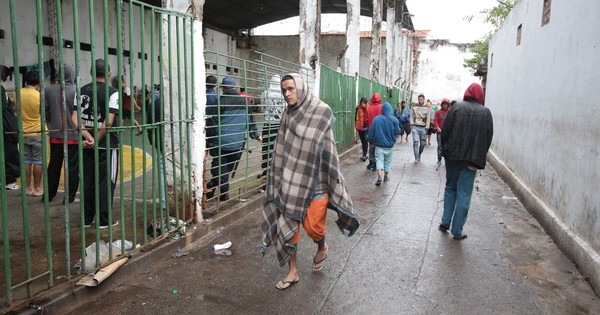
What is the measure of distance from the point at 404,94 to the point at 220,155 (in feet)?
75.2

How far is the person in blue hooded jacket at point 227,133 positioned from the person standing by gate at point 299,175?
183cm

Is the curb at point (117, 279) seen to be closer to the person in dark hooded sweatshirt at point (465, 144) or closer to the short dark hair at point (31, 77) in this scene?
the short dark hair at point (31, 77)

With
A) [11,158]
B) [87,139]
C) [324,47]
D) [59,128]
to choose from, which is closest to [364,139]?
[59,128]

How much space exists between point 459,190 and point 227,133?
2.97 m

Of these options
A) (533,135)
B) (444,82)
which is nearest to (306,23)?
(533,135)

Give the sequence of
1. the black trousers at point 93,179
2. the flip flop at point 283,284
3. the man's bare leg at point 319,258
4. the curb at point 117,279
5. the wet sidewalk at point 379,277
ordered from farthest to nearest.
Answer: the black trousers at point 93,179 → the man's bare leg at point 319,258 → the flip flop at point 283,284 → the wet sidewalk at point 379,277 → the curb at point 117,279

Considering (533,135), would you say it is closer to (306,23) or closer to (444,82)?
(306,23)

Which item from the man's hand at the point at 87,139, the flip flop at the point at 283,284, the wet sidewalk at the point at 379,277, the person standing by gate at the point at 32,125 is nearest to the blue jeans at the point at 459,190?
the wet sidewalk at the point at 379,277

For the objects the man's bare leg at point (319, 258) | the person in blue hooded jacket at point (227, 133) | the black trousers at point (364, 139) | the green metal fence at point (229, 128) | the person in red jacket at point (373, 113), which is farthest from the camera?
the black trousers at point (364, 139)

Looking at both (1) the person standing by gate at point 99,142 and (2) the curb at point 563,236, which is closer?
(2) the curb at point 563,236

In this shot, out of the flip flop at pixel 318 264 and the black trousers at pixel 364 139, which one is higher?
the black trousers at pixel 364 139

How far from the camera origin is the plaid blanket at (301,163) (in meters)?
3.65

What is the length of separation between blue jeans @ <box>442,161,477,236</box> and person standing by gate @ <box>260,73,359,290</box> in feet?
6.64

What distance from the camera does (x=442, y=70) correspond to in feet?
107
